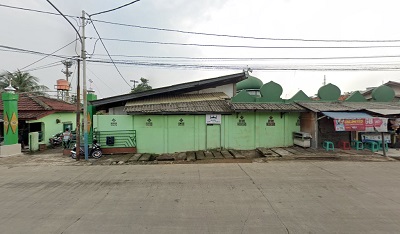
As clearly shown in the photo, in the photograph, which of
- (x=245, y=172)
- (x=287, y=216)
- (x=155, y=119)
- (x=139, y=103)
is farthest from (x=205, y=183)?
(x=139, y=103)

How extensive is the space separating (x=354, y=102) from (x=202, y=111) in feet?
31.3

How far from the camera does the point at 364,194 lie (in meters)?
5.12

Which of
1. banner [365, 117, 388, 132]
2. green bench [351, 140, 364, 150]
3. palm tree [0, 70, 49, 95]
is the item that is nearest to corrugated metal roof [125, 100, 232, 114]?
banner [365, 117, 388, 132]

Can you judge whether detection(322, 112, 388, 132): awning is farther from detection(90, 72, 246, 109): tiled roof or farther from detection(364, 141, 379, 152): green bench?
detection(90, 72, 246, 109): tiled roof

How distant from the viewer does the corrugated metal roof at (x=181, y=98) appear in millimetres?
12709

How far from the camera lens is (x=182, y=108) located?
11.4 m

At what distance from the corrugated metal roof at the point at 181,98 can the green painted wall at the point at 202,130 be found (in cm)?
164

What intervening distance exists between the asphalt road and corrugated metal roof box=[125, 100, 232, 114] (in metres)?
3.77

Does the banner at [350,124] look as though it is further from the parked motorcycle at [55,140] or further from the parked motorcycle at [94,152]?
the parked motorcycle at [55,140]

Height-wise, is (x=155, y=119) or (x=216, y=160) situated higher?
(x=155, y=119)

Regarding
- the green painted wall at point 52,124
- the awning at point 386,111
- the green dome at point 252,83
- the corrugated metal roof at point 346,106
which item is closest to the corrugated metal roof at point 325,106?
the corrugated metal roof at point 346,106

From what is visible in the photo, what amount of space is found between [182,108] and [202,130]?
1617 millimetres

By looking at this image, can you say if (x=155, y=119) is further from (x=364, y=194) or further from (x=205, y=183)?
(x=364, y=194)

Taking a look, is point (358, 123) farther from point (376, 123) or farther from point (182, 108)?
point (182, 108)
